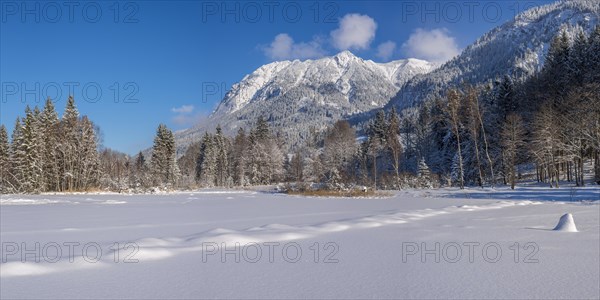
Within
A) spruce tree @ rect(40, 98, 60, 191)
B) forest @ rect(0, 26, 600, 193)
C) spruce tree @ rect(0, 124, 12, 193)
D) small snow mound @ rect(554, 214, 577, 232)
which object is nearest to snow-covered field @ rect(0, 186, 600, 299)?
small snow mound @ rect(554, 214, 577, 232)

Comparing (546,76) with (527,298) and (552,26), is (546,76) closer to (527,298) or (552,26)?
(527,298)

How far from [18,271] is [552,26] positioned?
224 m

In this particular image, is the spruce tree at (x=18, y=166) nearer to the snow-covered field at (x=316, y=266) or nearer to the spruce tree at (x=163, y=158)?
the spruce tree at (x=163, y=158)

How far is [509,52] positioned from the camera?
168625mm

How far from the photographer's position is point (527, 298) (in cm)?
308

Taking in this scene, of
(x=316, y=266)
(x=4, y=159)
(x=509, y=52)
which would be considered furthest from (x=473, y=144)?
(x=509, y=52)

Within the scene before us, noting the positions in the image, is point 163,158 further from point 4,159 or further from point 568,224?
point 568,224

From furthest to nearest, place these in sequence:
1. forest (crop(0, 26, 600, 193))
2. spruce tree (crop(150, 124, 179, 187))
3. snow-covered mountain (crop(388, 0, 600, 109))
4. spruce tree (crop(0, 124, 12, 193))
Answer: snow-covered mountain (crop(388, 0, 600, 109)), spruce tree (crop(150, 124, 179, 187)), spruce tree (crop(0, 124, 12, 193)), forest (crop(0, 26, 600, 193))

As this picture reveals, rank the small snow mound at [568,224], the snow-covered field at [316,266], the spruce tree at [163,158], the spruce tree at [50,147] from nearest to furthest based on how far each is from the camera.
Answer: the snow-covered field at [316,266], the small snow mound at [568,224], the spruce tree at [50,147], the spruce tree at [163,158]

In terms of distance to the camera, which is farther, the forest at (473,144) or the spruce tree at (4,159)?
A: the spruce tree at (4,159)

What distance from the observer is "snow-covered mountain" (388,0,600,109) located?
152250 millimetres

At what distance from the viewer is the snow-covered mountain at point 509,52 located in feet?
500

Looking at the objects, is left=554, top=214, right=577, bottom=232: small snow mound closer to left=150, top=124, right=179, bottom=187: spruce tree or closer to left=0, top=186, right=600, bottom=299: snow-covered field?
left=0, top=186, right=600, bottom=299: snow-covered field

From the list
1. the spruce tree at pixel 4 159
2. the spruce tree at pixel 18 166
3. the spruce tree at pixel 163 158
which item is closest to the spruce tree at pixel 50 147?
the spruce tree at pixel 18 166
